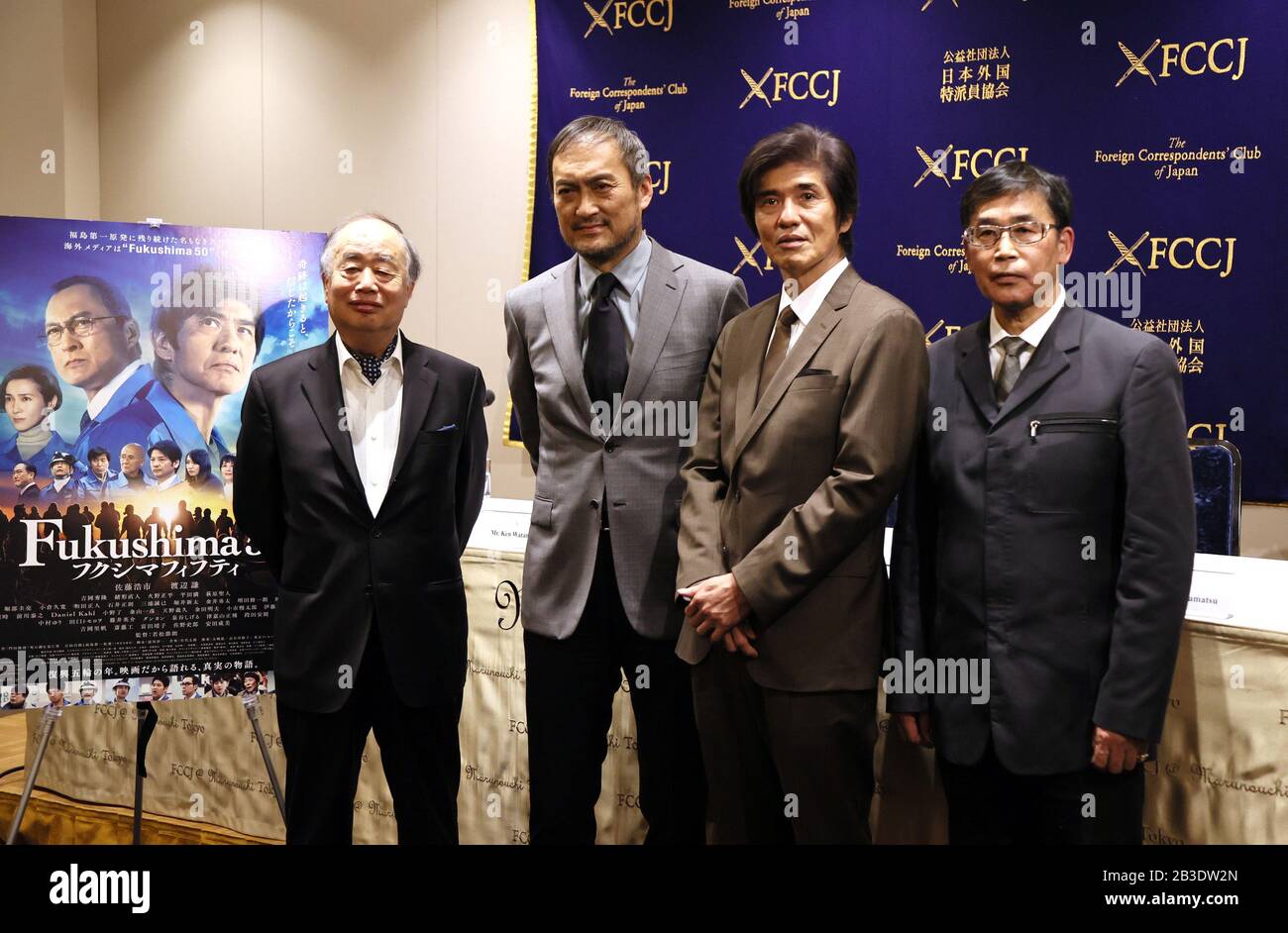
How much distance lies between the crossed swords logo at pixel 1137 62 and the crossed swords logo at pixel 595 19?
2033 millimetres

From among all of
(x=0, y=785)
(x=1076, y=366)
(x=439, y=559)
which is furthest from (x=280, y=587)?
(x=0, y=785)

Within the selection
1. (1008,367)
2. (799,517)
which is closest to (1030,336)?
(1008,367)

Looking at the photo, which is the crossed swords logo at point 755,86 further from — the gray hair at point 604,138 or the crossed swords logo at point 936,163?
the gray hair at point 604,138

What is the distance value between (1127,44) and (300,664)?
133 inches

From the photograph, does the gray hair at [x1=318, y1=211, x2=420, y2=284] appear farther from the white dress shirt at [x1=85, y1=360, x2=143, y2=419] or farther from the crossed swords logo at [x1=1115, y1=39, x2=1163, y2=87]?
the crossed swords logo at [x1=1115, y1=39, x2=1163, y2=87]

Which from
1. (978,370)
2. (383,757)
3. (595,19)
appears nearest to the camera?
(978,370)

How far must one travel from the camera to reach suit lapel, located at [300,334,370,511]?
2.17m

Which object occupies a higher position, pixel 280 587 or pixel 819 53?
pixel 819 53

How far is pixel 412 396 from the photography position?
2.24 m

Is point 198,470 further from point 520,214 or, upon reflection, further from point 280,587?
point 520,214

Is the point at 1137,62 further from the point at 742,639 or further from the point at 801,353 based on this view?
the point at 742,639

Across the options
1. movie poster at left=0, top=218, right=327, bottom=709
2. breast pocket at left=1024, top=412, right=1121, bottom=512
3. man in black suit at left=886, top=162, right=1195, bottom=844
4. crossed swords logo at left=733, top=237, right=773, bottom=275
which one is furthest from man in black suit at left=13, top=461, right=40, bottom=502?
crossed swords logo at left=733, top=237, right=773, bottom=275

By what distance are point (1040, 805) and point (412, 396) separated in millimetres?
1470

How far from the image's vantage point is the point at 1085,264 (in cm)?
372
